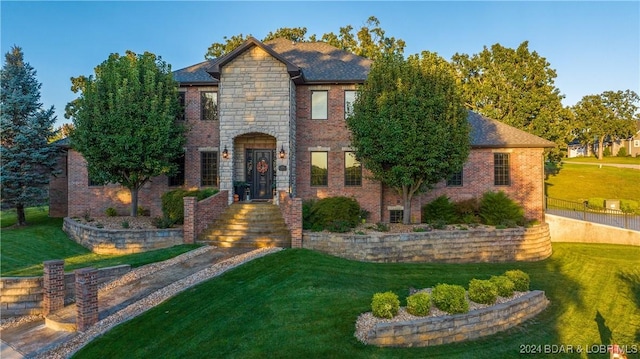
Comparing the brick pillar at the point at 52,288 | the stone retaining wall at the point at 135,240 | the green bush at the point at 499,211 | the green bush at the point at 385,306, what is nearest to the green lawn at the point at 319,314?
the green bush at the point at 385,306

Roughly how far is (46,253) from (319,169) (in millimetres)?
11504

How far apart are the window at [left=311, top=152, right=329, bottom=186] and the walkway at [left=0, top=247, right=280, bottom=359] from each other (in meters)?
6.36

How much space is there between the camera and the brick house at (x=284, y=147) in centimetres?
1642

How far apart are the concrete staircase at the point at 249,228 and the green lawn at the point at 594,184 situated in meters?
28.9

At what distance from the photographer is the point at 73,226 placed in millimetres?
15453

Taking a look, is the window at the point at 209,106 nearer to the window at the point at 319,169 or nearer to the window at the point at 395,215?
the window at the point at 319,169

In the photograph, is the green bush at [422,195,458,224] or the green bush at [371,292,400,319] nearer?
the green bush at [371,292,400,319]

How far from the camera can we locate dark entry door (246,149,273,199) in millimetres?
17766

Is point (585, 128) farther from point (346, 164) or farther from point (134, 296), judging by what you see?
point (134, 296)

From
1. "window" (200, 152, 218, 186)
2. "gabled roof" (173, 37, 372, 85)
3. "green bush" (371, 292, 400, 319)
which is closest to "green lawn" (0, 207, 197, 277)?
"window" (200, 152, 218, 186)

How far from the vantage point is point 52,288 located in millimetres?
8695

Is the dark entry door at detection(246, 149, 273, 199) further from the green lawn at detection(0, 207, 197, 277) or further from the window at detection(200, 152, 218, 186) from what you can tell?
the green lawn at detection(0, 207, 197, 277)

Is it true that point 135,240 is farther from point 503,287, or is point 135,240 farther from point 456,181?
point 456,181

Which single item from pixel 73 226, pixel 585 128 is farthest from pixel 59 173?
pixel 585 128
